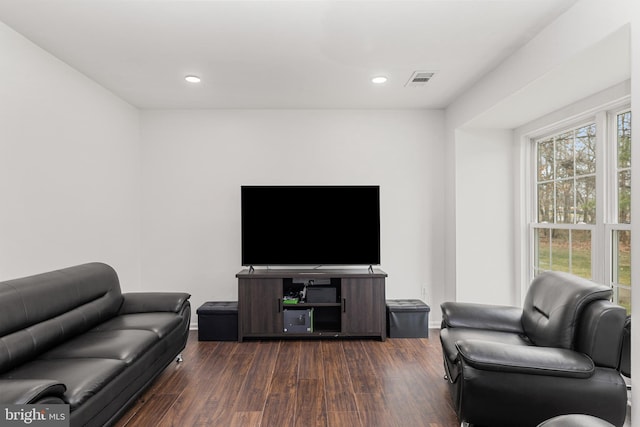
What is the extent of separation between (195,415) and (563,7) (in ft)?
11.4

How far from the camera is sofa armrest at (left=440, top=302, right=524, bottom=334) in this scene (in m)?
2.83

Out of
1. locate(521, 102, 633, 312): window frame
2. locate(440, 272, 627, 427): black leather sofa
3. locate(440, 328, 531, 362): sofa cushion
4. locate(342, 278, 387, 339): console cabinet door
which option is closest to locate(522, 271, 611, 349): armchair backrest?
locate(440, 272, 627, 427): black leather sofa

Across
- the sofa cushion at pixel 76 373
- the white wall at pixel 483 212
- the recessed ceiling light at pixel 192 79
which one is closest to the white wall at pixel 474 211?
the white wall at pixel 483 212

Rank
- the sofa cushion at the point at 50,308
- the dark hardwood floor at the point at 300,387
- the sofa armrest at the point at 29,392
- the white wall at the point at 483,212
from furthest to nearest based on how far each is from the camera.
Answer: the white wall at the point at 483,212 < the dark hardwood floor at the point at 300,387 < the sofa cushion at the point at 50,308 < the sofa armrest at the point at 29,392

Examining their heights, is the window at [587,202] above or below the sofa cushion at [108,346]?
above

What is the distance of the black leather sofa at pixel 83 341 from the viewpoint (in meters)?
1.86

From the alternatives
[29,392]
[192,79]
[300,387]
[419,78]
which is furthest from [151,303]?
[419,78]

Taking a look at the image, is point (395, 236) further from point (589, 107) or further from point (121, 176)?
point (121, 176)

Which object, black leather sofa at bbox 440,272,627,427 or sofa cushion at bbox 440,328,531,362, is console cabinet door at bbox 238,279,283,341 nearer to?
A: sofa cushion at bbox 440,328,531,362

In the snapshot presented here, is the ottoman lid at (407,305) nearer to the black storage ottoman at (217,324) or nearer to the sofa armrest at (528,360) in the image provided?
the black storage ottoman at (217,324)

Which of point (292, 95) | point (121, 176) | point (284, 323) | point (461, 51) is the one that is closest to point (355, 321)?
point (284, 323)

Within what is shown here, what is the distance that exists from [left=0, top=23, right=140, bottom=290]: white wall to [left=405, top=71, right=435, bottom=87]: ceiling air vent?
3014 mm

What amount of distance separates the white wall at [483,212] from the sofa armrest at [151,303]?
295cm

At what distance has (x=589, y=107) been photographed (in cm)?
296
